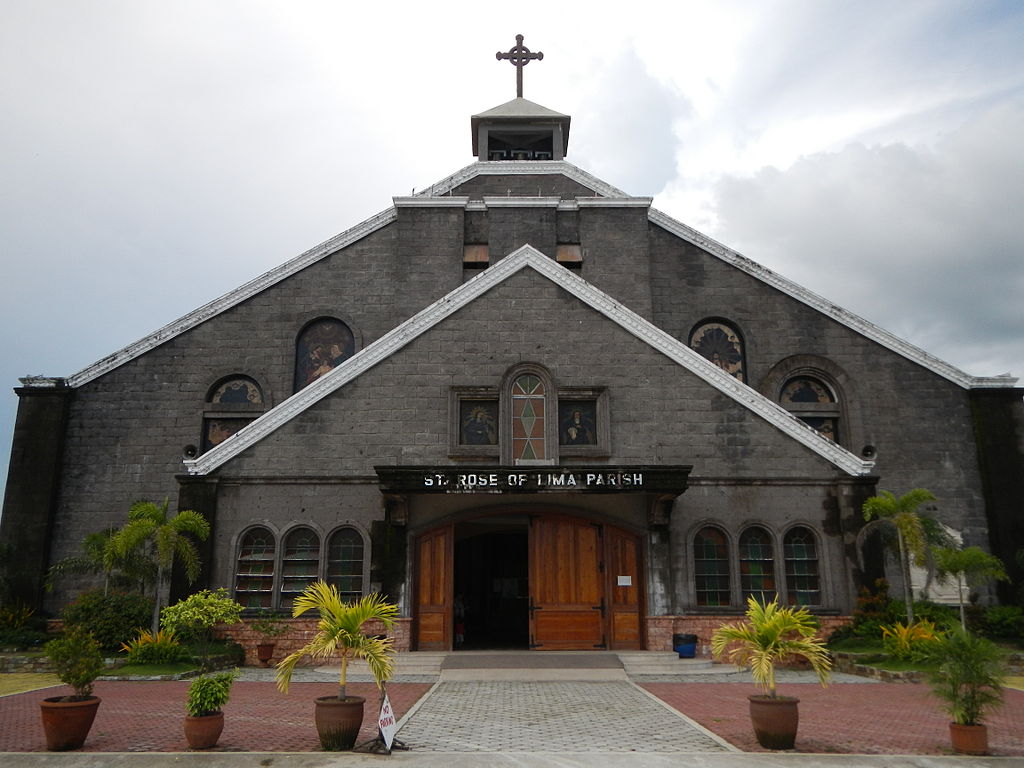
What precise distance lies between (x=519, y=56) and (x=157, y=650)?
86.0ft

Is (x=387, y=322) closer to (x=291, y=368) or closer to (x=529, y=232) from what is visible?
(x=291, y=368)


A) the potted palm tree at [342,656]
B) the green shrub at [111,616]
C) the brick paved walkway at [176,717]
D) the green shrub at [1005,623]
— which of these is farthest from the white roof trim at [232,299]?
the green shrub at [1005,623]

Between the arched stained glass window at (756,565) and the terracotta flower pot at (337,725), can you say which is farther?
the arched stained glass window at (756,565)

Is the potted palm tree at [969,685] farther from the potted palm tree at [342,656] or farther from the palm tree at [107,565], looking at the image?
the palm tree at [107,565]

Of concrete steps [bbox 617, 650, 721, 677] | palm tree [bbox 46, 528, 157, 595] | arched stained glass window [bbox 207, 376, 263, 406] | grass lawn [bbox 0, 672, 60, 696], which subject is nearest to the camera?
grass lawn [bbox 0, 672, 60, 696]

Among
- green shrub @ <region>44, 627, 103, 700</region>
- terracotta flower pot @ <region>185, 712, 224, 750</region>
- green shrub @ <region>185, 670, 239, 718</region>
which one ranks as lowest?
terracotta flower pot @ <region>185, 712, 224, 750</region>

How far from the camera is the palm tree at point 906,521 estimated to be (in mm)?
17359

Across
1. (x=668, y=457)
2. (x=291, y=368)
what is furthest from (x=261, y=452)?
(x=668, y=457)

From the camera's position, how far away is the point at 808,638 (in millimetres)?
10258

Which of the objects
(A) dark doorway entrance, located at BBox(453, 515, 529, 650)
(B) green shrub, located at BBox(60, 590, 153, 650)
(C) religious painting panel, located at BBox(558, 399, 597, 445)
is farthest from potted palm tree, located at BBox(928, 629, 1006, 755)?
(A) dark doorway entrance, located at BBox(453, 515, 529, 650)

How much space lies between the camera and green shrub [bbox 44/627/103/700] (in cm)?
1016

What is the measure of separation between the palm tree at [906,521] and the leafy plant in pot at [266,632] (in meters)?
13.2

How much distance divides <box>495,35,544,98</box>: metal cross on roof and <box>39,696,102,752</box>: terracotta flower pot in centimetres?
2915

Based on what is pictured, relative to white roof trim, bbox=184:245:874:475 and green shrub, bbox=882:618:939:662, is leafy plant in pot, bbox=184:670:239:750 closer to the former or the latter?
white roof trim, bbox=184:245:874:475
